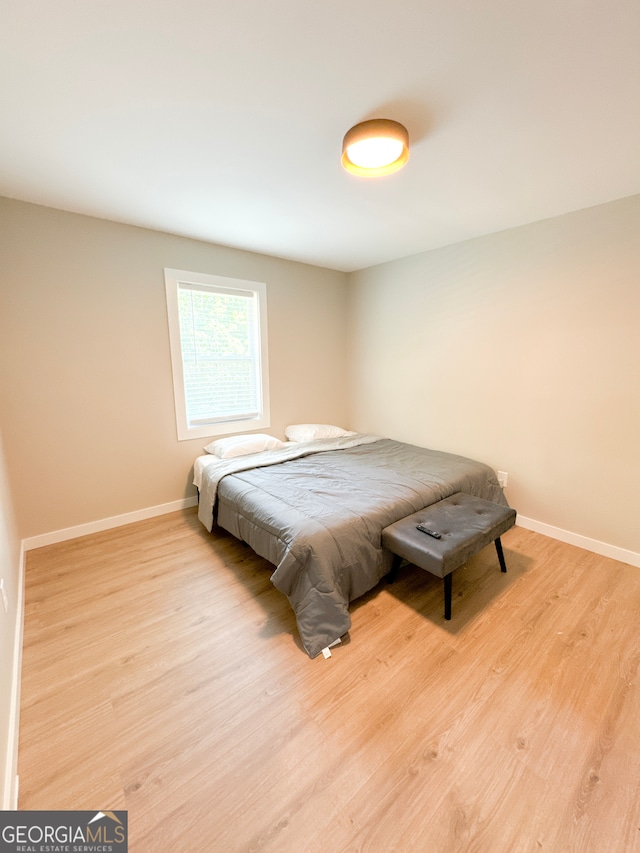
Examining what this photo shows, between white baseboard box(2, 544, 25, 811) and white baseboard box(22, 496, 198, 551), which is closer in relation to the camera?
white baseboard box(2, 544, 25, 811)

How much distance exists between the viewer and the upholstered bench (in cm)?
167

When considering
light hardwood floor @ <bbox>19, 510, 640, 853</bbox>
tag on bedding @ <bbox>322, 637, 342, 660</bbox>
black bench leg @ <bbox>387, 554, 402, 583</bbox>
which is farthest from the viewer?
black bench leg @ <bbox>387, 554, 402, 583</bbox>

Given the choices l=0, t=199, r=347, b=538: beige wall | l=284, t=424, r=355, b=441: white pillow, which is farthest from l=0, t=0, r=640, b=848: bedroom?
l=284, t=424, r=355, b=441: white pillow

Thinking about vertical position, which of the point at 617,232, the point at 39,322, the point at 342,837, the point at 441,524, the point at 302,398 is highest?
the point at 617,232

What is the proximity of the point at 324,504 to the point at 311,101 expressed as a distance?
6.32 ft

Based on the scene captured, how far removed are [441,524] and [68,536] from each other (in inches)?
109

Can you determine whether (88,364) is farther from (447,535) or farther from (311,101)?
(447,535)

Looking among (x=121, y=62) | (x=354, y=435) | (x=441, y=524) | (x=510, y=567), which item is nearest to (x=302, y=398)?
(x=354, y=435)

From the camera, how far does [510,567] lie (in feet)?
7.23

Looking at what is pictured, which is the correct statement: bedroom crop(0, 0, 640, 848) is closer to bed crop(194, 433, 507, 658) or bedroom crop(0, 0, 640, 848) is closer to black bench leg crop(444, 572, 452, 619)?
bed crop(194, 433, 507, 658)

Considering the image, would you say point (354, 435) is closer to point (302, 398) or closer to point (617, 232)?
point (302, 398)

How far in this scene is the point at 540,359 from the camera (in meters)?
2.50

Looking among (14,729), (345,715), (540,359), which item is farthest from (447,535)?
(14,729)

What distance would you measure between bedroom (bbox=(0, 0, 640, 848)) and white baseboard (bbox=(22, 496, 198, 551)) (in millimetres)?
16
